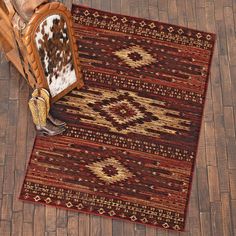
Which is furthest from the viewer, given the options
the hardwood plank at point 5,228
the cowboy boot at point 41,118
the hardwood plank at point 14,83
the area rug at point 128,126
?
the hardwood plank at point 14,83

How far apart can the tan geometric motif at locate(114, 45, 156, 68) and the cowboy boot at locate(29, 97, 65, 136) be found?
37.7 inches

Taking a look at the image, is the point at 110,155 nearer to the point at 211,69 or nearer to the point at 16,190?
the point at 16,190

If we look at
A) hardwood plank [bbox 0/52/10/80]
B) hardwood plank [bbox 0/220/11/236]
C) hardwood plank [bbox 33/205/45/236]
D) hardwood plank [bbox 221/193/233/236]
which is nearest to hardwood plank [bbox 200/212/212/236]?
hardwood plank [bbox 221/193/233/236]

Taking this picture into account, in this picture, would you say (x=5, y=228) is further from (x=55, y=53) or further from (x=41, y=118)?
(x=55, y=53)

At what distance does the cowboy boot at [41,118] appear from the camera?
3850 millimetres

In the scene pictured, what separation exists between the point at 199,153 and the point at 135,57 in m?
1.14

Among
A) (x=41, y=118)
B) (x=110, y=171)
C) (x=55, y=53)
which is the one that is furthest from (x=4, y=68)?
(x=110, y=171)

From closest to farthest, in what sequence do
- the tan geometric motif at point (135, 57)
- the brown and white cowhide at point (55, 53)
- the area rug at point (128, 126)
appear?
the brown and white cowhide at point (55, 53) < the area rug at point (128, 126) < the tan geometric motif at point (135, 57)

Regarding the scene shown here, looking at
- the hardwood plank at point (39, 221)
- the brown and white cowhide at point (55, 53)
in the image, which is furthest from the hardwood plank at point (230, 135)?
the hardwood plank at point (39, 221)

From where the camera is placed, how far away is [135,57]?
4.65m

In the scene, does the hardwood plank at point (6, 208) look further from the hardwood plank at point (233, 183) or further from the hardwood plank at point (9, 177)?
the hardwood plank at point (233, 183)

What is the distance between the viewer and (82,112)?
441 centimetres

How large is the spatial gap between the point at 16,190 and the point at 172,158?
142 cm

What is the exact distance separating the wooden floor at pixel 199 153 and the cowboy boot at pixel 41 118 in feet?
0.61
